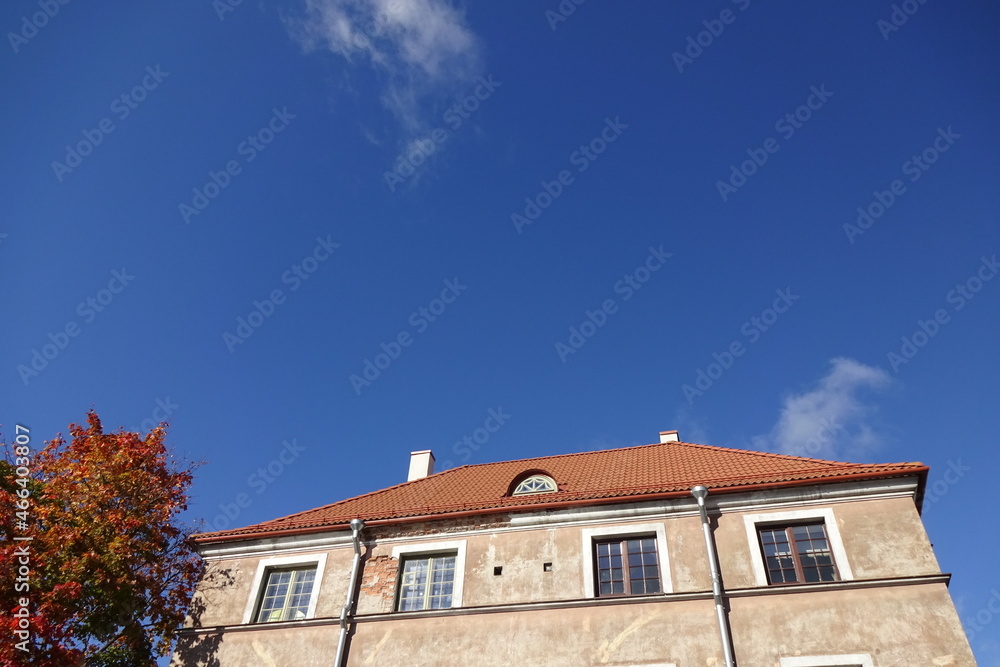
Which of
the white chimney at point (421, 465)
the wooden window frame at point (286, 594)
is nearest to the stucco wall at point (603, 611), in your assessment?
the wooden window frame at point (286, 594)

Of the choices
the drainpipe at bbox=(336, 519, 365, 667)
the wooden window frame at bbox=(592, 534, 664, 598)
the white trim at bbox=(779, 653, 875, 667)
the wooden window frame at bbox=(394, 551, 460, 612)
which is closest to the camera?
the white trim at bbox=(779, 653, 875, 667)

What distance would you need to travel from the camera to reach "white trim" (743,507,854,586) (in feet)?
47.3

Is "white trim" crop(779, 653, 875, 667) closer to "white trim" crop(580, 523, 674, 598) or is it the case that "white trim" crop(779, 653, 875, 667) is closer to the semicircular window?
"white trim" crop(580, 523, 674, 598)

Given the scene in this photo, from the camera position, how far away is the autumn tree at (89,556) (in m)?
16.7

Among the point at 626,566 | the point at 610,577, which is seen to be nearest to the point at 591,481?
the point at 626,566

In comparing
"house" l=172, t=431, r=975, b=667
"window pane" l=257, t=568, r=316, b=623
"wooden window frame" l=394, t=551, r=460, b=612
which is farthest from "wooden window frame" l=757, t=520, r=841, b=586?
"window pane" l=257, t=568, r=316, b=623

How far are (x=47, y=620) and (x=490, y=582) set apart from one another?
37.5 feet

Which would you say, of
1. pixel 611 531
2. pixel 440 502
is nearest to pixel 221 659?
pixel 440 502

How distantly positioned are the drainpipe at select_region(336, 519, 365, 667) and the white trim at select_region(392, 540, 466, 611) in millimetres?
1018

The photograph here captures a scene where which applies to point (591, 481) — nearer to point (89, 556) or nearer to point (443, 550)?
point (443, 550)

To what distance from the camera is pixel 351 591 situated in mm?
16703

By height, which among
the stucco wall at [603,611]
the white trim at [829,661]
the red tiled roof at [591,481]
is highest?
the red tiled roof at [591,481]

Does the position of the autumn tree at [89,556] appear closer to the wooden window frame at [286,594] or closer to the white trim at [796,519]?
the wooden window frame at [286,594]

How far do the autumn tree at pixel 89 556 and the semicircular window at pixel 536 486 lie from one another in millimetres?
9676
